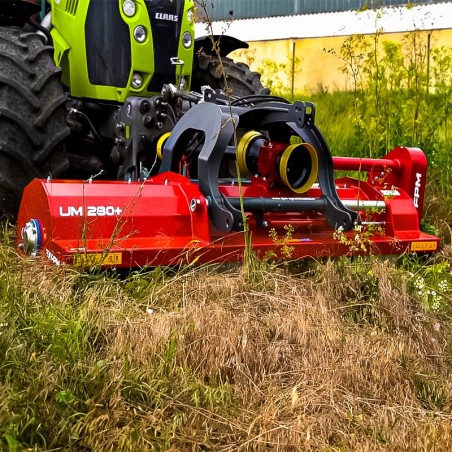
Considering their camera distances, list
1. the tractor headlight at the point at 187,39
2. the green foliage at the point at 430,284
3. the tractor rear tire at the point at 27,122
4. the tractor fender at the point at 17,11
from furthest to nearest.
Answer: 1. the tractor headlight at the point at 187,39
2. the tractor fender at the point at 17,11
3. the tractor rear tire at the point at 27,122
4. the green foliage at the point at 430,284

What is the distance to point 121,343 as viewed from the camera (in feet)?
9.47

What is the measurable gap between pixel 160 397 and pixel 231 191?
1552 mm

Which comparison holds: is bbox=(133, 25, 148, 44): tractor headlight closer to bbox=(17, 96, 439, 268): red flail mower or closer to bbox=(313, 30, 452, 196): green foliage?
bbox=(17, 96, 439, 268): red flail mower

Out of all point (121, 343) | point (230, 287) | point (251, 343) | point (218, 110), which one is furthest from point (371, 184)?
point (121, 343)

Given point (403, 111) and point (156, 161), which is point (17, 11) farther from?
point (403, 111)

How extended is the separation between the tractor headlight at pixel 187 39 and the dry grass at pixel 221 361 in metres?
1.96

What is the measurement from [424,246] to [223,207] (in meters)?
1.22

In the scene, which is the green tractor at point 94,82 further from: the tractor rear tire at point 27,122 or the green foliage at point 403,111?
the green foliage at point 403,111

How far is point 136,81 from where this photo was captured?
4.95m

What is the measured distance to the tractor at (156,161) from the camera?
12.0 feet

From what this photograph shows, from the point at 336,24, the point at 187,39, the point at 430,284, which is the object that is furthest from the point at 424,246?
the point at 336,24

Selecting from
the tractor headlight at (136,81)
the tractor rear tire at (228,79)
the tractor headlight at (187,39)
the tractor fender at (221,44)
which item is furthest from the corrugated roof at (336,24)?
the tractor headlight at (136,81)

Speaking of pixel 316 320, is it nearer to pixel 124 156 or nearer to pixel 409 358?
pixel 409 358

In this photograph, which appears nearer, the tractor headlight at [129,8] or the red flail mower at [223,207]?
the red flail mower at [223,207]
